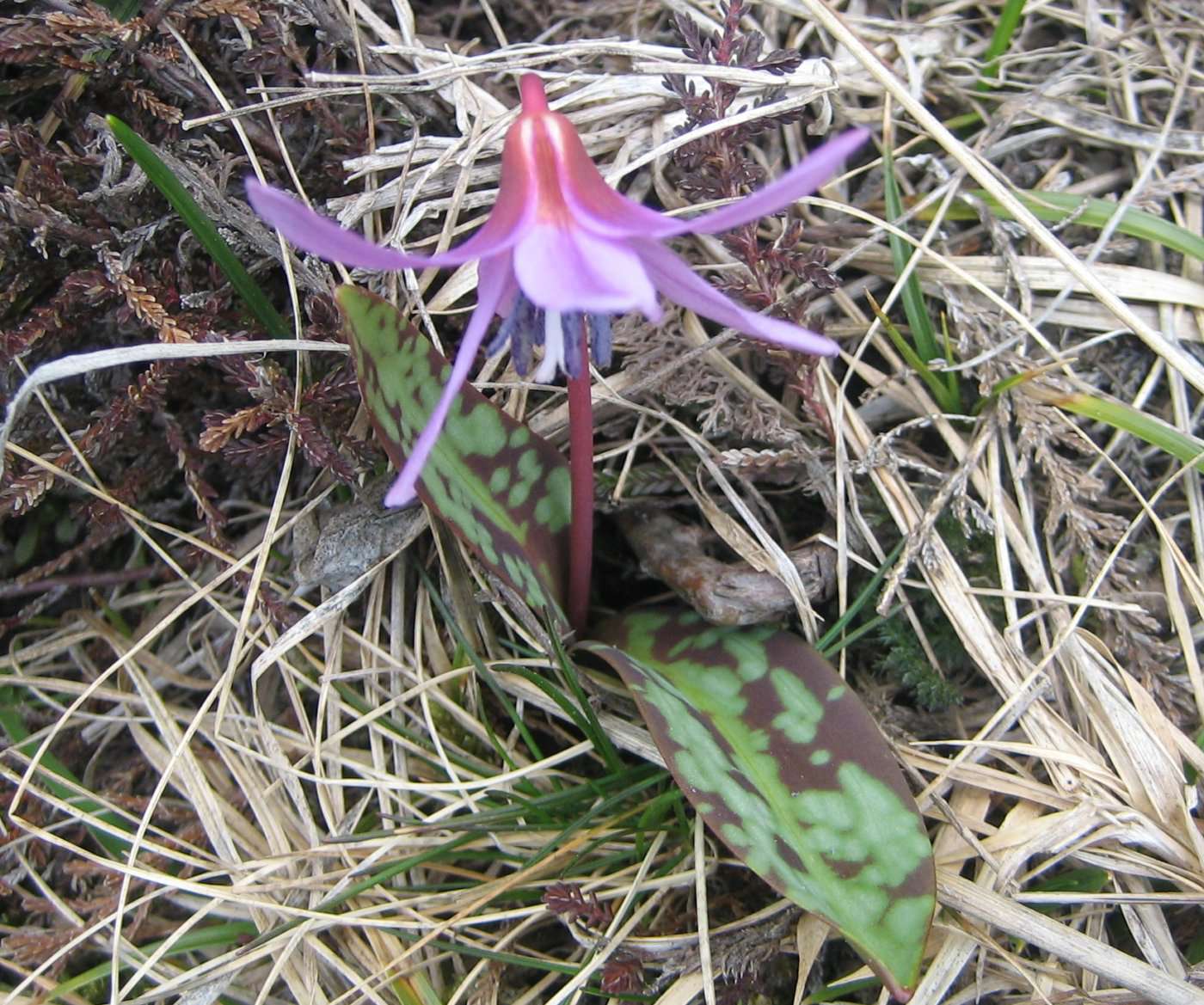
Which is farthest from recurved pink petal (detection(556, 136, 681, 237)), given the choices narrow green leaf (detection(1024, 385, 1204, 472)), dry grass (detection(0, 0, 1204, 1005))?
narrow green leaf (detection(1024, 385, 1204, 472))

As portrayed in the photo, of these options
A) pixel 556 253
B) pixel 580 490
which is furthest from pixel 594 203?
pixel 580 490

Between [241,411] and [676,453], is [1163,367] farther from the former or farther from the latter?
[241,411]

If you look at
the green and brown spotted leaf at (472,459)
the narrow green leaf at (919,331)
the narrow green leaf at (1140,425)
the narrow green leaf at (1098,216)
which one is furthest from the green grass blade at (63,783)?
the narrow green leaf at (1098,216)

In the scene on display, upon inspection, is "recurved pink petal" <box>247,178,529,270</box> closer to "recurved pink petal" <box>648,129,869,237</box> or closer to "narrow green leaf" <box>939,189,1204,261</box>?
"recurved pink petal" <box>648,129,869,237</box>

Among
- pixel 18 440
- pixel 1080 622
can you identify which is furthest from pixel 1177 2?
pixel 18 440

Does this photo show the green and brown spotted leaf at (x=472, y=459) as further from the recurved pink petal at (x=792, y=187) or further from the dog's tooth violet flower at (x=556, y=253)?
the recurved pink petal at (x=792, y=187)

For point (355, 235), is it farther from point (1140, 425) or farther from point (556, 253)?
point (1140, 425)

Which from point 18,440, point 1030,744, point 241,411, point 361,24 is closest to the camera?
point 1030,744
